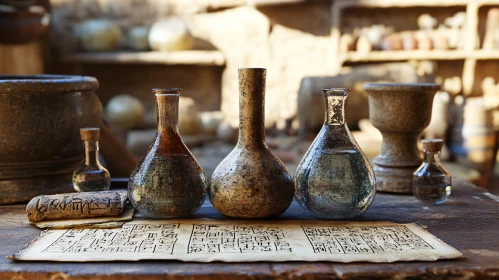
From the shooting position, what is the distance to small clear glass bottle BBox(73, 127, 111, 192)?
1.35m

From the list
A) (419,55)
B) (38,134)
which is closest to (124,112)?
(419,55)

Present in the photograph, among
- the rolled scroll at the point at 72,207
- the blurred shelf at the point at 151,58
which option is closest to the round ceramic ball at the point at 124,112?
the blurred shelf at the point at 151,58

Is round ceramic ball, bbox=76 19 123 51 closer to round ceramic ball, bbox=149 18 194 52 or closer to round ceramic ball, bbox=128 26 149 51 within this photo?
round ceramic ball, bbox=128 26 149 51

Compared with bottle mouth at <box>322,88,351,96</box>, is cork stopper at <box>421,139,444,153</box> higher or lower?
lower

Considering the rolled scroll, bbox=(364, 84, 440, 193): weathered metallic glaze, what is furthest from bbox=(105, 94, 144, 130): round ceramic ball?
the rolled scroll

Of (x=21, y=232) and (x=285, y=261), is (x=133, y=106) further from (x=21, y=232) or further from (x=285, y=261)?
(x=285, y=261)

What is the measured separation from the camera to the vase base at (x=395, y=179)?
4.79ft

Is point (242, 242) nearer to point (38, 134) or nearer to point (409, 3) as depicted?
point (38, 134)

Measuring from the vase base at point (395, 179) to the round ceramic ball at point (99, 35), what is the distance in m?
3.40

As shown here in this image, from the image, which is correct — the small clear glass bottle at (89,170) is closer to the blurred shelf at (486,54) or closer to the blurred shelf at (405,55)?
the blurred shelf at (405,55)

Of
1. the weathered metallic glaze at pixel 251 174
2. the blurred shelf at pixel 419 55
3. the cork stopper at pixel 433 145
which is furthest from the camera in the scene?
the blurred shelf at pixel 419 55

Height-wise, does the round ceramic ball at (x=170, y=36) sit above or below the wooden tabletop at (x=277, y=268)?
above

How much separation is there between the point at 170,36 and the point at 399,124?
3.20 m

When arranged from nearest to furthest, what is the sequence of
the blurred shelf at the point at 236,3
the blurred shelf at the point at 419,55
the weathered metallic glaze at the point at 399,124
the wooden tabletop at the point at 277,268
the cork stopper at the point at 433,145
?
the wooden tabletop at the point at 277,268 → the cork stopper at the point at 433,145 → the weathered metallic glaze at the point at 399,124 → the blurred shelf at the point at 236,3 → the blurred shelf at the point at 419,55
